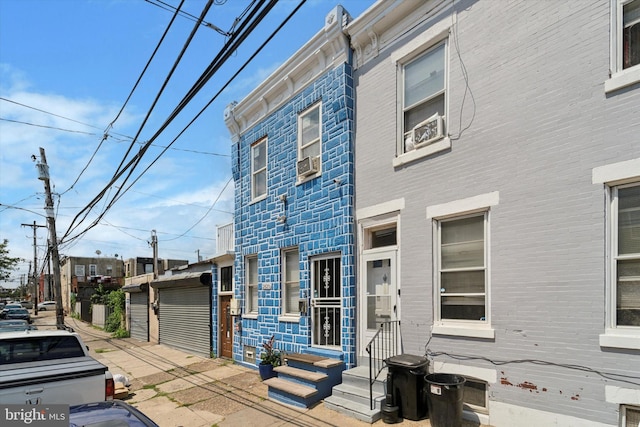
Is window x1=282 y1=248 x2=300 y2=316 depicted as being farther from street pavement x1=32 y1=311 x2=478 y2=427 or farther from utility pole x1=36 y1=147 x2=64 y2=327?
utility pole x1=36 y1=147 x2=64 y2=327

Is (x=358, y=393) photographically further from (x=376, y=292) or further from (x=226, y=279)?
(x=226, y=279)

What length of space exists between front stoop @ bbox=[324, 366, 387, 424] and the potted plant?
102 inches

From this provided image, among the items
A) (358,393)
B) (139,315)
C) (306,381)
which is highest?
(358,393)

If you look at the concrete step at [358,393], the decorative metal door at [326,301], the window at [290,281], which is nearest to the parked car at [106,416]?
the concrete step at [358,393]

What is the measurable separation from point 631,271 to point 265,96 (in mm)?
9213

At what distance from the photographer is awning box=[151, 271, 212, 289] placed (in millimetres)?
14141

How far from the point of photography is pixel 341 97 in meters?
8.80

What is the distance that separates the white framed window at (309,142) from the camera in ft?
31.2

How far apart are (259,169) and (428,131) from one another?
6020 mm

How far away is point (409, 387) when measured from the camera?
6.37 meters

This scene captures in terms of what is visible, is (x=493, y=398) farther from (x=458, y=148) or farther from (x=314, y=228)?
(x=314, y=228)

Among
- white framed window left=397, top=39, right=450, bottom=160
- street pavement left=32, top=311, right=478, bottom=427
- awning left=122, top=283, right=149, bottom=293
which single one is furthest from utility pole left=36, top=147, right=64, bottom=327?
white framed window left=397, top=39, right=450, bottom=160

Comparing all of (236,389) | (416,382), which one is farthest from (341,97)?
(236,389)

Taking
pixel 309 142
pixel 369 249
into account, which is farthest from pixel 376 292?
pixel 309 142
